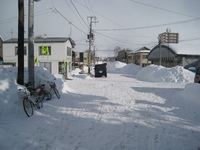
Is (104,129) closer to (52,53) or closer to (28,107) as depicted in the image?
(28,107)

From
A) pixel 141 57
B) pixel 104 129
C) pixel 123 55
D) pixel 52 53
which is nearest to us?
pixel 104 129

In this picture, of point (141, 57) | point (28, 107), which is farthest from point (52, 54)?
point (141, 57)

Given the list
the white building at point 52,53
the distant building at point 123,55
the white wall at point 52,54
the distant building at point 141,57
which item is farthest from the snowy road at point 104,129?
the distant building at point 123,55

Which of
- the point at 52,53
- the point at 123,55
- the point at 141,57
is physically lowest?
the point at 52,53

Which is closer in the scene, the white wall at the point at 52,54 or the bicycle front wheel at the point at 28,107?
the bicycle front wheel at the point at 28,107

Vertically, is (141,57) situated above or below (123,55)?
below

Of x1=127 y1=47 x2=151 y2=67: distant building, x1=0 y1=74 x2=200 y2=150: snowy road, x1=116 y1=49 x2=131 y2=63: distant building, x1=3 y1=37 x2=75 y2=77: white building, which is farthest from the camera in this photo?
x1=116 y1=49 x2=131 y2=63: distant building

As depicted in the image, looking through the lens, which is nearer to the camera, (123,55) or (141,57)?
(141,57)

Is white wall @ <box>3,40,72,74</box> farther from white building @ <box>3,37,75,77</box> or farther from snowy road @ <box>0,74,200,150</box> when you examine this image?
snowy road @ <box>0,74,200,150</box>

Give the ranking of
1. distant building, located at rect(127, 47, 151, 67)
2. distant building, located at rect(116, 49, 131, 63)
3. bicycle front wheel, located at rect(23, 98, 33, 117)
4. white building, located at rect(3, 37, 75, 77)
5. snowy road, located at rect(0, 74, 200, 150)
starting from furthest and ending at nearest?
distant building, located at rect(116, 49, 131, 63) < distant building, located at rect(127, 47, 151, 67) < white building, located at rect(3, 37, 75, 77) < bicycle front wheel, located at rect(23, 98, 33, 117) < snowy road, located at rect(0, 74, 200, 150)

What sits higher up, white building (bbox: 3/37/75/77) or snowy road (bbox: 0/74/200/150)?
white building (bbox: 3/37/75/77)

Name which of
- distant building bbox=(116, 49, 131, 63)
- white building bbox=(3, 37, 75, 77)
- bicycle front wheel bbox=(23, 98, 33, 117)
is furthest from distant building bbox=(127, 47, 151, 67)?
bicycle front wheel bbox=(23, 98, 33, 117)

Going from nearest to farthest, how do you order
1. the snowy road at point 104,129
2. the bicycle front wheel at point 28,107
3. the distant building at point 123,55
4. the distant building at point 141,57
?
the snowy road at point 104,129, the bicycle front wheel at point 28,107, the distant building at point 141,57, the distant building at point 123,55

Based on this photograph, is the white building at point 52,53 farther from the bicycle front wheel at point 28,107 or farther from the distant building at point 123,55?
the distant building at point 123,55
